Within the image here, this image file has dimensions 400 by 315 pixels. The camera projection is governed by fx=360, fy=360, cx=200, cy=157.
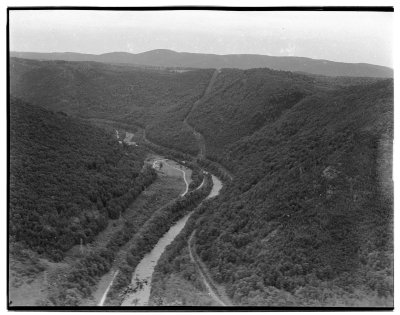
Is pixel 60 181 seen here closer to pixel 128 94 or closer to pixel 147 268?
pixel 147 268

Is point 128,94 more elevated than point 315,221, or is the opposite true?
point 128,94

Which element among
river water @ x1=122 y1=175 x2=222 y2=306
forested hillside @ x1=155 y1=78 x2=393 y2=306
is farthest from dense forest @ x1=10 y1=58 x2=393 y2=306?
river water @ x1=122 y1=175 x2=222 y2=306

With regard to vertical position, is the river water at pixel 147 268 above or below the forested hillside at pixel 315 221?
below

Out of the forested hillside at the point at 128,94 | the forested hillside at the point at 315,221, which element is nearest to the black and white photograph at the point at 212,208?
the forested hillside at the point at 315,221

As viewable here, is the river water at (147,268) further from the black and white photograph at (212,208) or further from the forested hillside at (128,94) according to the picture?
the forested hillside at (128,94)

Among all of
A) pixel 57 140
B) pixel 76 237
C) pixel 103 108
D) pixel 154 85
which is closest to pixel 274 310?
pixel 76 237

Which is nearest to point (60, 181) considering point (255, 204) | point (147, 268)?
point (147, 268)
